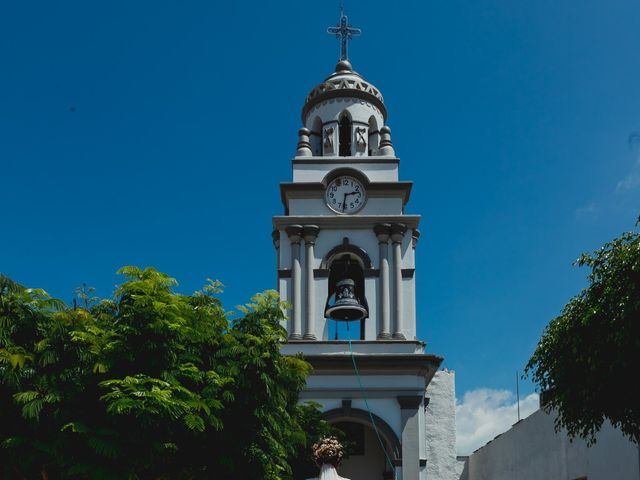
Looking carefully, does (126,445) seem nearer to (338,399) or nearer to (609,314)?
(609,314)

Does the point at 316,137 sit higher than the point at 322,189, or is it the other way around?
the point at 316,137

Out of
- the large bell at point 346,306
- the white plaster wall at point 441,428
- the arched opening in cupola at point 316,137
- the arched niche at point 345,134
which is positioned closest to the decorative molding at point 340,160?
the arched niche at point 345,134

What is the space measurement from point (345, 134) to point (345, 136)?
0.18 feet

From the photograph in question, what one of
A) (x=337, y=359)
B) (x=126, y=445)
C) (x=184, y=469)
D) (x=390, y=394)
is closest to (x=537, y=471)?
(x=390, y=394)

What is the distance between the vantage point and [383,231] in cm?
2348

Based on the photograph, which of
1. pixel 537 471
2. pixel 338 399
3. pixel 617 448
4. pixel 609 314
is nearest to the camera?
pixel 609 314

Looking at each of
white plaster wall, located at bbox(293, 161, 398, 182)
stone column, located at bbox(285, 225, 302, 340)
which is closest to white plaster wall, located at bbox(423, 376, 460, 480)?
stone column, located at bbox(285, 225, 302, 340)

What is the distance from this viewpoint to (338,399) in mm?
22266

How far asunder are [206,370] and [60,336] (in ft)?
7.57

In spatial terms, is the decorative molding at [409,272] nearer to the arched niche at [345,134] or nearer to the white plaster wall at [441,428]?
the arched niche at [345,134]

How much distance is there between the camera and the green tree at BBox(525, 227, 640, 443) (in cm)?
1356

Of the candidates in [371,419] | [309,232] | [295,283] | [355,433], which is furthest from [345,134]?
[355,433]

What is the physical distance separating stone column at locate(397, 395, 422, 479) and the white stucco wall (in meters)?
4.45

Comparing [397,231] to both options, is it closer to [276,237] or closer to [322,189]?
[322,189]
